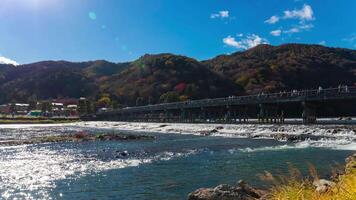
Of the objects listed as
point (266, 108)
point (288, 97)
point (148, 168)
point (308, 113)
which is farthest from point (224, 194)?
point (266, 108)

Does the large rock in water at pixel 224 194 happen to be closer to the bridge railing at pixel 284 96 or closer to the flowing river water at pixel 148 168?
the flowing river water at pixel 148 168

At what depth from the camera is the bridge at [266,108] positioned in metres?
65.1

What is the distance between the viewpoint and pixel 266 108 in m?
87.2

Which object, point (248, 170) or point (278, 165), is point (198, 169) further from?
point (278, 165)

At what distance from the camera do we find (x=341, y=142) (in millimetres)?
41188

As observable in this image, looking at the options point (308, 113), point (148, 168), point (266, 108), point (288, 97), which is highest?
point (288, 97)

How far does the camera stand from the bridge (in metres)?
65.1

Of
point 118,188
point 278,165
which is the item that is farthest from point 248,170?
point 118,188

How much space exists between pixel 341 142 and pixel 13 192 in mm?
31670

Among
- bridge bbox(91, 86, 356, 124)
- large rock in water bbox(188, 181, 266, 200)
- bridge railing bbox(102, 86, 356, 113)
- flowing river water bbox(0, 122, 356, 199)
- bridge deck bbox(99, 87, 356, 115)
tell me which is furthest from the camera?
bridge bbox(91, 86, 356, 124)

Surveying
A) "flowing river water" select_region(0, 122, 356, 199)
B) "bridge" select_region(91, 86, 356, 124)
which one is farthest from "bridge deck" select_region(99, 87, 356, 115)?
"flowing river water" select_region(0, 122, 356, 199)

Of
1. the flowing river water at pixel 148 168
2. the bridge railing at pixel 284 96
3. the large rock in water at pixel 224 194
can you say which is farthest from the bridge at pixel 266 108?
the large rock in water at pixel 224 194

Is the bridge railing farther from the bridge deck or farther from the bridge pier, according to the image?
the bridge pier

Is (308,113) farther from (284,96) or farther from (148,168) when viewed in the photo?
(148,168)
